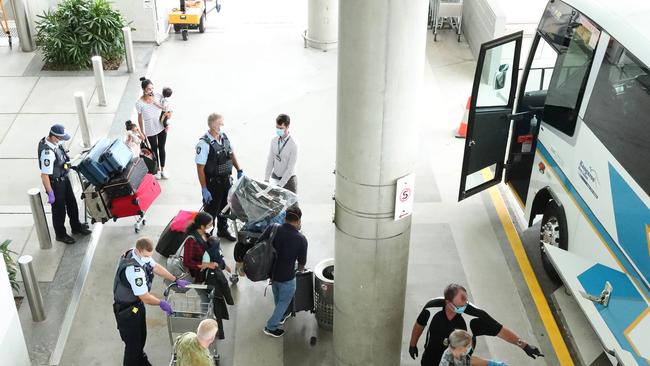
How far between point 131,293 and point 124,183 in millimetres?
2347

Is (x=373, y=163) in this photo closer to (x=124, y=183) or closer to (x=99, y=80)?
(x=124, y=183)

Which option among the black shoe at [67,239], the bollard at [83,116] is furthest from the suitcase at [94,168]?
the bollard at [83,116]

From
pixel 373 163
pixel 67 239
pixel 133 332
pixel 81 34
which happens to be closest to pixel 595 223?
pixel 373 163

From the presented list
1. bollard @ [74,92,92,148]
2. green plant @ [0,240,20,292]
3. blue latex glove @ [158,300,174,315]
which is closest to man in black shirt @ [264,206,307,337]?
blue latex glove @ [158,300,174,315]

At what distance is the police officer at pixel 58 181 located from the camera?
9016mm

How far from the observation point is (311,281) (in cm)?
820

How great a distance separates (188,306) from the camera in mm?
7746

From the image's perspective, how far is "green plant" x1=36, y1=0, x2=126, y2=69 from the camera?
1420 centimetres

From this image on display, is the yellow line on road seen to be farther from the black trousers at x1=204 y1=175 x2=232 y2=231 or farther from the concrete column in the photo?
the black trousers at x1=204 y1=175 x2=232 y2=231

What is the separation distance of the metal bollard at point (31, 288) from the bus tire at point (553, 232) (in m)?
5.94

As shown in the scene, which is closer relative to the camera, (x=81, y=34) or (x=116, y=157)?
(x=116, y=157)

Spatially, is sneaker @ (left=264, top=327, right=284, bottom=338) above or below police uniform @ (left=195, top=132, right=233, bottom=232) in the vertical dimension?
below

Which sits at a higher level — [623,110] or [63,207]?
[623,110]

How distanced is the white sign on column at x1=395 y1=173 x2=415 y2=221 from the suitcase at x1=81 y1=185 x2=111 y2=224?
4.26 metres
